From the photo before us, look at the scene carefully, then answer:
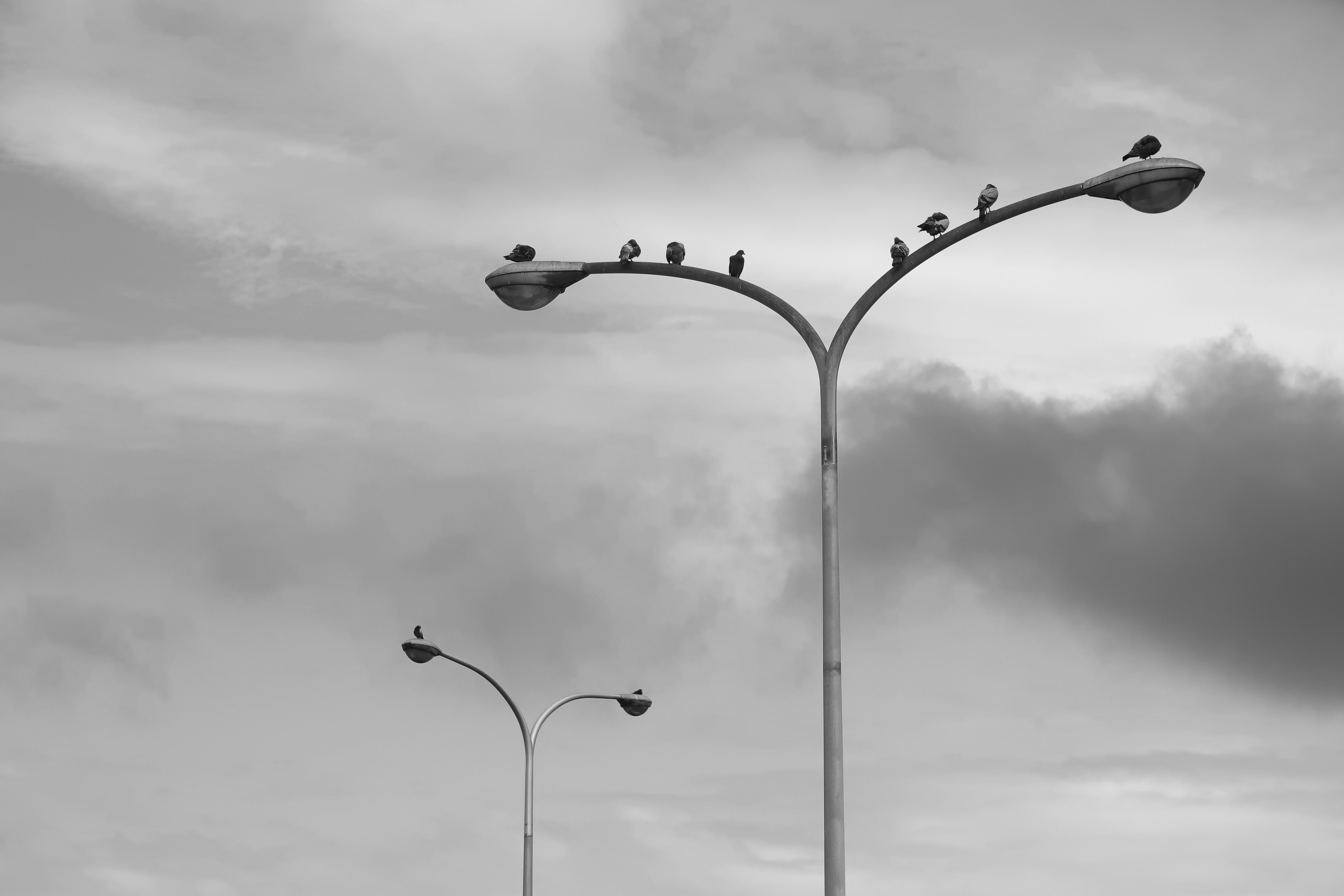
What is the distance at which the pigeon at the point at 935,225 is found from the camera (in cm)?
1577

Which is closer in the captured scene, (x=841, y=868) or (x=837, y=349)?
(x=841, y=868)

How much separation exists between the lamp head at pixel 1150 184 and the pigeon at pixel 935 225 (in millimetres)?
1343

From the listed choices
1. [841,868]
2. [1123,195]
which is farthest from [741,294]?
[841,868]

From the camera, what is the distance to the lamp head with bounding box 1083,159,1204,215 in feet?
47.9

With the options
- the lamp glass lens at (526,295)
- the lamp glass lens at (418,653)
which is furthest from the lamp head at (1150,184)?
the lamp glass lens at (418,653)

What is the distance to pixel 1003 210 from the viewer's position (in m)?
15.1

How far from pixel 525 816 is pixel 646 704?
373 cm

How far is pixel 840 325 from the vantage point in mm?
15023

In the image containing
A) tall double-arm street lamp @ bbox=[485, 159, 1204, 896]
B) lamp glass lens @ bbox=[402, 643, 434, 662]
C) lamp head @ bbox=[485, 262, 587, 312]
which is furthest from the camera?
lamp glass lens @ bbox=[402, 643, 434, 662]

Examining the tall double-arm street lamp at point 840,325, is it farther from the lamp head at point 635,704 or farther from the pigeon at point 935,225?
the lamp head at point 635,704

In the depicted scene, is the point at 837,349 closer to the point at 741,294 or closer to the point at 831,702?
the point at 741,294

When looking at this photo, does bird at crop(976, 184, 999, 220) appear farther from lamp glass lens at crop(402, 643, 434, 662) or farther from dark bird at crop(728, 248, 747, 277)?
lamp glass lens at crop(402, 643, 434, 662)

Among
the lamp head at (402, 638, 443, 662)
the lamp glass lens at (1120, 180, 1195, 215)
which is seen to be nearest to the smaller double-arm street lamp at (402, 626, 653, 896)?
the lamp head at (402, 638, 443, 662)

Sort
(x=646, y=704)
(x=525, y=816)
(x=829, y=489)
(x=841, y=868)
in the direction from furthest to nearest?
(x=646, y=704), (x=525, y=816), (x=829, y=489), (x=841, y=868)
